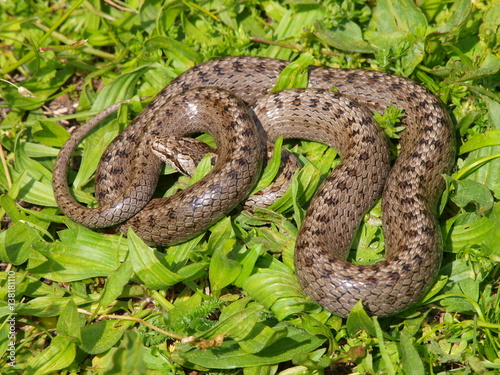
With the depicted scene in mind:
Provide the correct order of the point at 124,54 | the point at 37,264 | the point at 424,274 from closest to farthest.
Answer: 1. the point at 424,274
2. the point at 37,264
3. the point at 124,54

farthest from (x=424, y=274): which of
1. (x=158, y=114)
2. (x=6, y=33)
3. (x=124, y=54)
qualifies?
(x=6, y=33)

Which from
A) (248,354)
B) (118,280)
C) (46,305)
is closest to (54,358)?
(46,305)

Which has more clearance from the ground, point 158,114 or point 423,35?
point 423,35

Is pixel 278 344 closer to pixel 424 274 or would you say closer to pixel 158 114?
pixel 424 274

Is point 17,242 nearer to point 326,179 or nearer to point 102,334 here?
point 102,334

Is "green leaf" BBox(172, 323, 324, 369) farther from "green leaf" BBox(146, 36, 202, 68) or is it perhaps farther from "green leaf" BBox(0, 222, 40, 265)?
"green leaf" BBox(146, 36, 202, 68)

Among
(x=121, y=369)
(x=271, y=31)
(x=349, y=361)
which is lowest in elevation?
(x=349, y=361)

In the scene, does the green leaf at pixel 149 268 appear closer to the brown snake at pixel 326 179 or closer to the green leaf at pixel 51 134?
the brown snake at pixel 326 179
